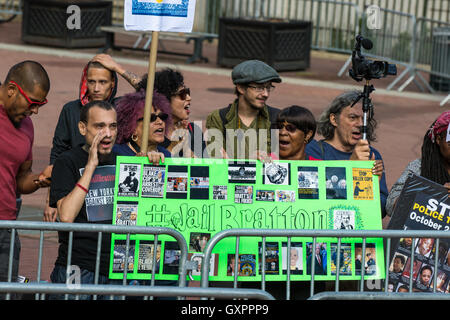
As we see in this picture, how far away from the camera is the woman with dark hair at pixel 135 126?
19.4 ft

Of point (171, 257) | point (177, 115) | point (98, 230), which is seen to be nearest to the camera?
point (98, 230)

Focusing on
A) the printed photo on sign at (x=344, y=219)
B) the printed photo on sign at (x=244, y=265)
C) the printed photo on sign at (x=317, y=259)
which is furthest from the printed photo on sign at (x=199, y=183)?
the printed photo on sign at (x=344, y=219)

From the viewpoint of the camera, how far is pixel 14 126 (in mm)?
5695

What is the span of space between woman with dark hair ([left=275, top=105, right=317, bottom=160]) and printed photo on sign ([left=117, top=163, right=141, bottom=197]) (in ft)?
3.61

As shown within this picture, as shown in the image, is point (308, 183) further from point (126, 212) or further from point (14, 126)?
point (14, 126)

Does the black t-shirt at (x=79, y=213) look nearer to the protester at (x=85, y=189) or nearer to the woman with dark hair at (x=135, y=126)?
the protester at (x=85, y=189)

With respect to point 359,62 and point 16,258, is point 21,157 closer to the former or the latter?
point 16,258

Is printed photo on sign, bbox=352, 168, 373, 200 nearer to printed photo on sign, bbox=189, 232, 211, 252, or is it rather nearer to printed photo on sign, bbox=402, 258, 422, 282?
Result: printed photo on sign, bbox=402, 258, 422, 282

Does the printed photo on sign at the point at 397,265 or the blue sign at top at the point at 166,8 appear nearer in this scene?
the printed photo on sign at the point at 397,265

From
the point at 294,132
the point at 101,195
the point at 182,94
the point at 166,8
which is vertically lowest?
the point at 101,195

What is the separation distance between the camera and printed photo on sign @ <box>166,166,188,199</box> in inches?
222

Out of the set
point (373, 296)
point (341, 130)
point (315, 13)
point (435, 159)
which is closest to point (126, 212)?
point (373, 296)

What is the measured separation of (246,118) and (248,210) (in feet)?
3.96

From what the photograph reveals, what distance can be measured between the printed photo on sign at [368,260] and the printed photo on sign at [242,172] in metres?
0.75
